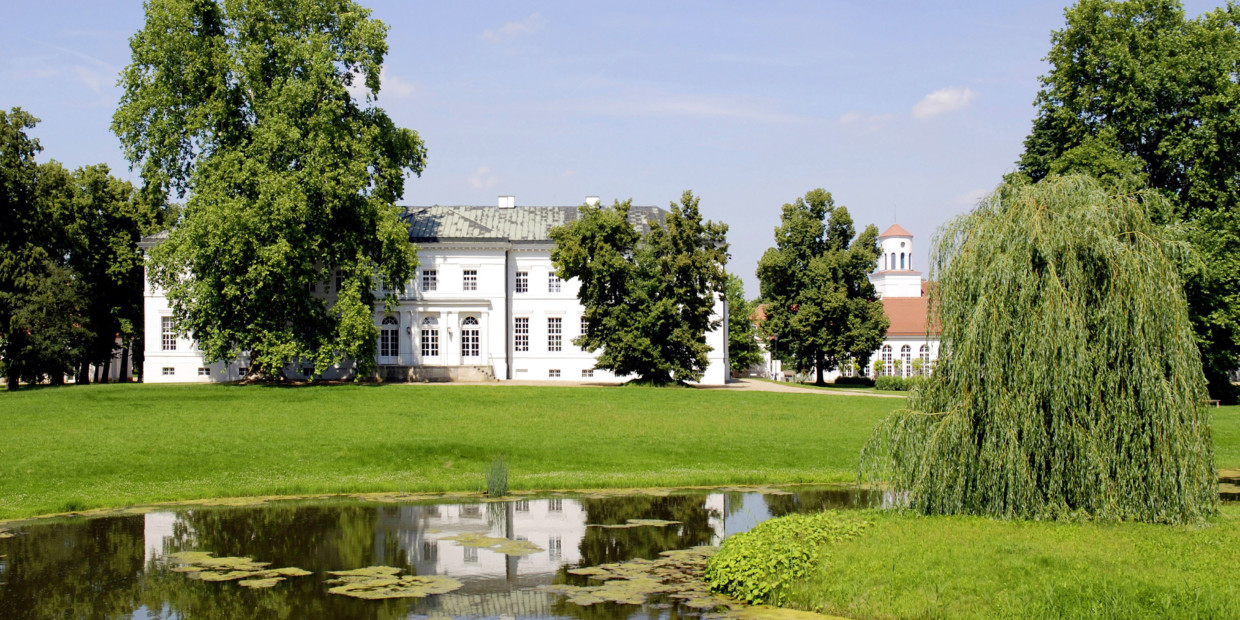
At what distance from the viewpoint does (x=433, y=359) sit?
2240 inches

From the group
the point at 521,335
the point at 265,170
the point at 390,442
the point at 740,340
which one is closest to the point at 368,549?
the point at 390,442

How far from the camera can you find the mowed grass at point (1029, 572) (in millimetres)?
11031

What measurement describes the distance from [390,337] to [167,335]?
11670mm

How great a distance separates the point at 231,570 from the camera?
1478cm

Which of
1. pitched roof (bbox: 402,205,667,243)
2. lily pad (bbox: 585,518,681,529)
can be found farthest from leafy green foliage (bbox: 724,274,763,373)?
lily pad (bbox: 585,518,681,529)

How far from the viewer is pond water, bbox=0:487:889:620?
499 inches

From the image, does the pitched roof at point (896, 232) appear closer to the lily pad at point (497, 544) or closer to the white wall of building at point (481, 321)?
the white wall of building at point (481, 321)

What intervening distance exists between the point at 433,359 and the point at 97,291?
19162 millimetres

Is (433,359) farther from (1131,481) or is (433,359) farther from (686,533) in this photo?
(1131,481)

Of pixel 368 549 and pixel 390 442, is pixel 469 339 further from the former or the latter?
pixel 368 549

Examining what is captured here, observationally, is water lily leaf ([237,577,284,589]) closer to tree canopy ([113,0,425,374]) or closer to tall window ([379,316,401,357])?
tree canopy ([113,0,425,374])

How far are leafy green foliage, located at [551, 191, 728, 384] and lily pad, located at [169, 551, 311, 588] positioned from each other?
108 ft

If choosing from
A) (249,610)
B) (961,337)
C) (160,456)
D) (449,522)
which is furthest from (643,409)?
(249,610)

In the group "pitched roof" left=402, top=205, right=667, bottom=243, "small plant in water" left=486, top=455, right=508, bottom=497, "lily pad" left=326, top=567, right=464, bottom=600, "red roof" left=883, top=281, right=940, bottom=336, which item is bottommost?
"lily pad" left=326, top=567, right=464, bottom=600
